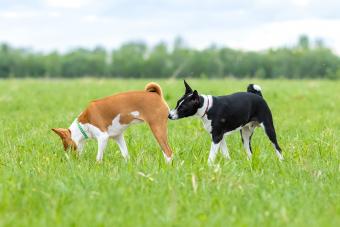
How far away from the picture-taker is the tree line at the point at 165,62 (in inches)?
2192

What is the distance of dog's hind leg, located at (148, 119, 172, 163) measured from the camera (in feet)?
23.7

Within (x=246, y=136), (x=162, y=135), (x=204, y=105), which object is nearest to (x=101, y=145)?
(x=162, y=135)

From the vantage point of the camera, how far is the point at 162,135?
729 centimetres

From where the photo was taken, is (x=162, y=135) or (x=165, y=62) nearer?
(x=162, y=135)

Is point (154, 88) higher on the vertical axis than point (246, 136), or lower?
higher

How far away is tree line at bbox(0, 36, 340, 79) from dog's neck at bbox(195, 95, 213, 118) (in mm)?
42697

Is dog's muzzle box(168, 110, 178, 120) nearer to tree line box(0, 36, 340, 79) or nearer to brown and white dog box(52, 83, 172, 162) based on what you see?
brown and white dog box(52, 83, 172, 162)

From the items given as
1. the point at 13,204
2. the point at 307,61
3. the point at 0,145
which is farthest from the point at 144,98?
the point at 307,61

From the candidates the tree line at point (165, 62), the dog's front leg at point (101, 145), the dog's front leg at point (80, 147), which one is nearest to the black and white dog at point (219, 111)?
the dog's front leg at point (101, 145)

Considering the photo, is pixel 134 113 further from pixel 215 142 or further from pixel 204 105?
pixel 215 142

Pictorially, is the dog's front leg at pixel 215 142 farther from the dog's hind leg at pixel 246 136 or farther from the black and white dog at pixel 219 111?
the dog's hind leg at pixel 246 136

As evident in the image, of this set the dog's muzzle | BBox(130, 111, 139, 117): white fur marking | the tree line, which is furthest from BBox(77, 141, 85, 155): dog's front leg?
the tree line

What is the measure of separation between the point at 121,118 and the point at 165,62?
61753 millimetres

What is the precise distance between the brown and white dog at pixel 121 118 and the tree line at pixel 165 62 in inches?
1683
